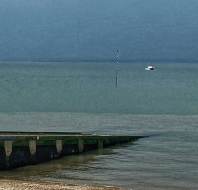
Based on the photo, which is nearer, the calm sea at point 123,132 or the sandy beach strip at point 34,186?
the sandy beach strip at point 34,186

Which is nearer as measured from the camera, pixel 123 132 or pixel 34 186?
pixel 34 186

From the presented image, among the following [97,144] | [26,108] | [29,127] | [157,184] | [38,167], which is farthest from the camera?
[26,108]

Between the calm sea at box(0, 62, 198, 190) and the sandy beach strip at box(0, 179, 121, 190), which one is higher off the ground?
the calm sea at box(0, 62, 198, 190)

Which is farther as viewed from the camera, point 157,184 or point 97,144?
point 97,144

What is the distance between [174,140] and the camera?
52531 millimetres

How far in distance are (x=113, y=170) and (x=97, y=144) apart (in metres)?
5.84

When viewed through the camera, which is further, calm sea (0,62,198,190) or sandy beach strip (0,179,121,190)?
calm sea (0,62,198,190)

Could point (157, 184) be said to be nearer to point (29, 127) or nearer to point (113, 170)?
point (113, 170)

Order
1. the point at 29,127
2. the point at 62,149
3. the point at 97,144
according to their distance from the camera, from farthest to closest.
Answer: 1. the point at 29,127
2. the point at 97,144
3. the point at 62,149

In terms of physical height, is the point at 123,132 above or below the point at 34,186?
above

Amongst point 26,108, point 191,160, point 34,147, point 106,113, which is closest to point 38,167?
point 34,147

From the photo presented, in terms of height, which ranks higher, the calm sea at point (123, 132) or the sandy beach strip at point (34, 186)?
the calm sea at point (123, 132)

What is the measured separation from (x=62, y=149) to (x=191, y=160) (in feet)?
28.0

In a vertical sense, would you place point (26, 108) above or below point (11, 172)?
above
